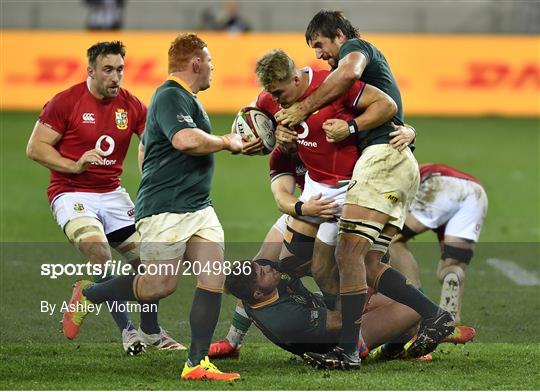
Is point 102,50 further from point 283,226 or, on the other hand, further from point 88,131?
point 283,226

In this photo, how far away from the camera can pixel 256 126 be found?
7.96 metres

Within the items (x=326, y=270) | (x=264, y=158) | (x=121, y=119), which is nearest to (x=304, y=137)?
(x=326, y=270)

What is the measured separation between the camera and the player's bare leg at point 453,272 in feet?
30.7

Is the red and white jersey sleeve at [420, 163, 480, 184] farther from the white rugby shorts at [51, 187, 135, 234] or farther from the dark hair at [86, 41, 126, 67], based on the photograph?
the dark hair at [86, 41, 126, 67]

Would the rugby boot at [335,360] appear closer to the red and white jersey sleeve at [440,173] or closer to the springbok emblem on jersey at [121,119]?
the springbok emblem on jersey at [121,119]

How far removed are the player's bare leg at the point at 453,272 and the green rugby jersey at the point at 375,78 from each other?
1874 millimetres

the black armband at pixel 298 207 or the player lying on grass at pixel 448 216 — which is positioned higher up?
the black armband at pixel 298 207

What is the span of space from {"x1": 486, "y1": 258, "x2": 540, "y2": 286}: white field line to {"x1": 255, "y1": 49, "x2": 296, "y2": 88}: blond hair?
178 inches

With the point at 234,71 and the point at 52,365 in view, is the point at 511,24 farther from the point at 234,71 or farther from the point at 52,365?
the point at 52,365

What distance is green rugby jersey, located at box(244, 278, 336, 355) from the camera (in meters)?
7.81

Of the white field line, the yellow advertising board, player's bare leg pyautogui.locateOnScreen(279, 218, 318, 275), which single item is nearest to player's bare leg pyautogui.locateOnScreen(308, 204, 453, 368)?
player's bare leg pyautogui.locateOnScreen(279, 218, 318, 275)

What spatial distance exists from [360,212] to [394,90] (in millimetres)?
970

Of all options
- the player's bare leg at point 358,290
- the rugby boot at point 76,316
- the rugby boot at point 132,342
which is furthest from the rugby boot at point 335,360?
the rugby boot at point 76,316

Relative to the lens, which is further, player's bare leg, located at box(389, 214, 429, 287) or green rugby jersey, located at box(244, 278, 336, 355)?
player's bare leg, located at box(389, 214, 429, 287)
